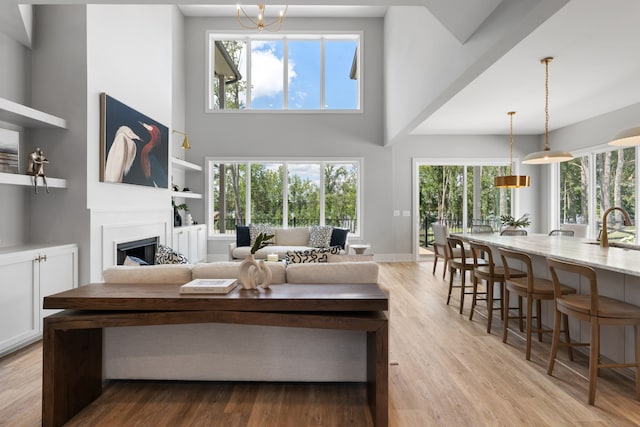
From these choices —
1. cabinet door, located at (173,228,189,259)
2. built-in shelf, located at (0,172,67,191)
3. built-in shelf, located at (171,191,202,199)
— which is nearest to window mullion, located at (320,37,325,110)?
built-in shelf, located at (171,191,202,199)

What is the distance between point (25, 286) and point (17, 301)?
0.43ft

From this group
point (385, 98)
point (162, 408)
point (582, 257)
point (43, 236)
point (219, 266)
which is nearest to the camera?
point (162, 408)

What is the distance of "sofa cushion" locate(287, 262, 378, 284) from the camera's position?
2501 mm

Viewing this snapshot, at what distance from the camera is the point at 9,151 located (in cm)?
334

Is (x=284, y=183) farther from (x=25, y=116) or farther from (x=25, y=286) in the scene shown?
(x=25, y=286)

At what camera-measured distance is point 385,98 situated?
7742 millimetres

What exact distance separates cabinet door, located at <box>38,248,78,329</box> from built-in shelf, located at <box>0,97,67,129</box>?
48.1 inches

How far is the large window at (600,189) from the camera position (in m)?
5.98

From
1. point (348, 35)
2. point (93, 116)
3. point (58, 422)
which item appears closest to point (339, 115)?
point (348, 35)

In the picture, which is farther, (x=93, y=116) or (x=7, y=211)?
(x=93, y=116)

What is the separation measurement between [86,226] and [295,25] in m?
6.31

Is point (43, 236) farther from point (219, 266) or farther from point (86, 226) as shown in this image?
point (219, 266)

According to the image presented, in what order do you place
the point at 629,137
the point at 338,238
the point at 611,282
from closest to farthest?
the point at 611,282 → the point at 629,137 → the point at 338,238

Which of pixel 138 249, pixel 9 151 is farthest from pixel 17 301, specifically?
pixel 138 249
